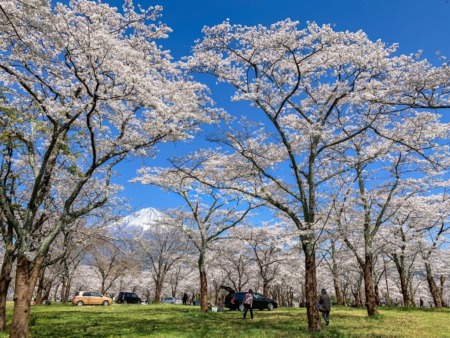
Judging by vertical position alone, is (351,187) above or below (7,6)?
below

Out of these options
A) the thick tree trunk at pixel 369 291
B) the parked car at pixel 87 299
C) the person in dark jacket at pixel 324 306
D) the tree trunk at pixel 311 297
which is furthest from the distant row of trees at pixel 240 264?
the tree trunk at pixel 311 297

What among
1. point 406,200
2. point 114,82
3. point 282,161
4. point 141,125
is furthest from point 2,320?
point 406,200

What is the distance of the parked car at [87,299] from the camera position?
39.1 metres

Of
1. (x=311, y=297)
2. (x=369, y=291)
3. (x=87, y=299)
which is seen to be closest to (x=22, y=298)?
(x=311, y=297)

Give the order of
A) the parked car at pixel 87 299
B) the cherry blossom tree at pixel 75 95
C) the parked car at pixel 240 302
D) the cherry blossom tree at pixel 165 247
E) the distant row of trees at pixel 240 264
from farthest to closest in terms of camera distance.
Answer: the cherry blossom tree at pixel 165 247
the parked car at pixel 87 299
the distant row of trees at pixel 240 264
the parked car at pixel 240 302
the cherry blossom tree at pixel 75 95

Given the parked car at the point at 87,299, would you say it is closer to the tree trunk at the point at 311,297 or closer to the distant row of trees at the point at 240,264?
the distant row of trees at the point at 240,264

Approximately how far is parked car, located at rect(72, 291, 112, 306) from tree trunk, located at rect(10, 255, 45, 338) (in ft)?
103

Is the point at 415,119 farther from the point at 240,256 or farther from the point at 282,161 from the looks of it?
the point at 240,256

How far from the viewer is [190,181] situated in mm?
22172

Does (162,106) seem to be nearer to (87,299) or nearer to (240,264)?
(87,299)

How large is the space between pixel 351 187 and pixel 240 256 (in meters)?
33.4

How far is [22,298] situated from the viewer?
1088cm

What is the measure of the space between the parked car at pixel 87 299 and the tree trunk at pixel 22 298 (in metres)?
31.4

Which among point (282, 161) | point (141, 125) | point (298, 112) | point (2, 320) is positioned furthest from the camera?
point (282, 161)
